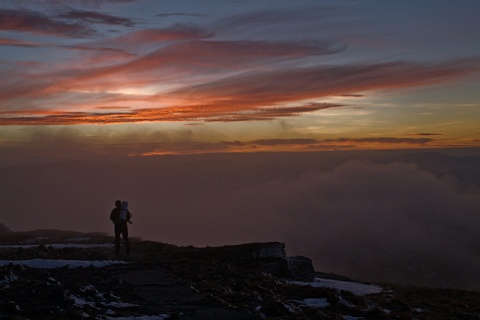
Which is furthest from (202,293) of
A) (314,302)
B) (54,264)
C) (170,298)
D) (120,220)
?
(120,220)

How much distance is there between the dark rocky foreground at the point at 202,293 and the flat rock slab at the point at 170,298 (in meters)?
0.02

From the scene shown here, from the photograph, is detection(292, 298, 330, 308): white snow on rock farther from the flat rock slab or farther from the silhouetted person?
the silhouetted person

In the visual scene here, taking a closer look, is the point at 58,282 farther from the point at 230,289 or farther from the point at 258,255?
the point at 258,255

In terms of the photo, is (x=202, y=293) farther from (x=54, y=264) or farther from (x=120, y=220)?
(x=120, y=220)

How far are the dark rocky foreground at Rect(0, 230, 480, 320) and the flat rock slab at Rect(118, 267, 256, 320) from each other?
0.02 m

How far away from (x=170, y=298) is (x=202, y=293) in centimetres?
111

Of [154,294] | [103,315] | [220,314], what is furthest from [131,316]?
[154,294]

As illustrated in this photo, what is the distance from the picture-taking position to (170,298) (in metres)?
15.4

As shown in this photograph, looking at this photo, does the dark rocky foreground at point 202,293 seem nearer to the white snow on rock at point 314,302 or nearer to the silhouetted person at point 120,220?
the white snow on rock at point 314,302

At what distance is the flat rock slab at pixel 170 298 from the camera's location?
1335 centimetres

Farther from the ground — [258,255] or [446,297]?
[258,255]

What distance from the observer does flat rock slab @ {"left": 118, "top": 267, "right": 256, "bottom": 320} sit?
43.8 ft

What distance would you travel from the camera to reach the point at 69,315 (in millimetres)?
12375

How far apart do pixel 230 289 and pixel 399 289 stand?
11670 millimetres
